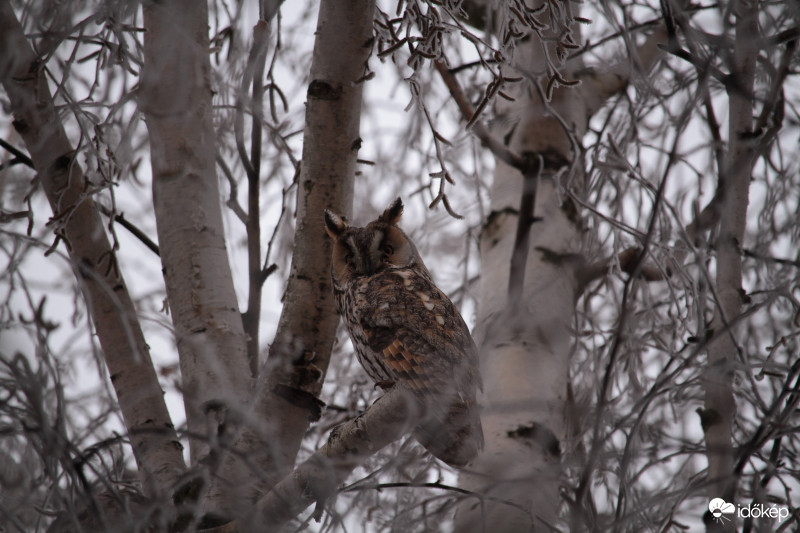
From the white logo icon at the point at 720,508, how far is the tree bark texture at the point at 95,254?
1.43 meters

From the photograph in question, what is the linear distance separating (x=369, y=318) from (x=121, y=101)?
1.11 m

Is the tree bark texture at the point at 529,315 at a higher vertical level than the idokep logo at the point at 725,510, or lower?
higher

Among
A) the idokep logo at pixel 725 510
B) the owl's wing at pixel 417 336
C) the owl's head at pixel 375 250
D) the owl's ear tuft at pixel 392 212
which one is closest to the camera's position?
the idokep logo at pixel 725 510

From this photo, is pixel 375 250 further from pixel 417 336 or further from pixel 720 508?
pixel 720 508

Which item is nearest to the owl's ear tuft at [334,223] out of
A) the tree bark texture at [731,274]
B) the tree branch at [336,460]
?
the tree branch at [336,460]

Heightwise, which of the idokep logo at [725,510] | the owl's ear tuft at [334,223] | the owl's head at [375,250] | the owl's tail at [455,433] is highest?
the owl's head at [375,250]

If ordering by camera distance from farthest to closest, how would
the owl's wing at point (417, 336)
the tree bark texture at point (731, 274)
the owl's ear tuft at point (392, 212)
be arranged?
the owl's ear tuft at point (392, 212)
the owl's wing at point (417, 336)
the tree bark texture at point (731, 274)

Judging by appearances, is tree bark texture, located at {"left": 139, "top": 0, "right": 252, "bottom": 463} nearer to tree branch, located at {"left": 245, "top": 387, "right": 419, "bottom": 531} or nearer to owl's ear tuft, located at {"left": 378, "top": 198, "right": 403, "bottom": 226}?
tree branch, located at {"left": 245, "top": 387, "right": 419, "bottom": 531}

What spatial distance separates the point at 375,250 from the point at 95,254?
1082 mm

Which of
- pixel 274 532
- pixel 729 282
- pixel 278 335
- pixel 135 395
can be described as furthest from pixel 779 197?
pixel 135 395

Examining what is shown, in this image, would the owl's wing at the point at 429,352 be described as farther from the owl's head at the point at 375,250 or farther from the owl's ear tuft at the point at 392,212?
the owl's ear tuft at the point at 392,212

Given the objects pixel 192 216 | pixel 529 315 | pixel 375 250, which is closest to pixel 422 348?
pixel 529 315

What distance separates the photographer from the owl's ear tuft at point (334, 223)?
2.29 meters

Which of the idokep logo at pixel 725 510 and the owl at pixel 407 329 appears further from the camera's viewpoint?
the owl at pixel 407 329
